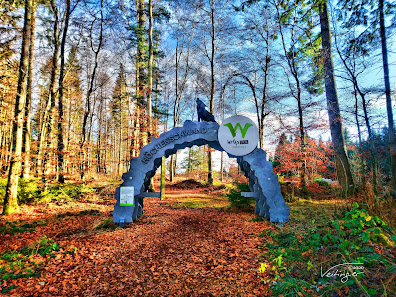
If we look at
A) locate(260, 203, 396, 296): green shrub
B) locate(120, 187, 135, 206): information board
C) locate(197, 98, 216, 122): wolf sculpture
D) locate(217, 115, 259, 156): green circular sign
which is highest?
locate(197, 98, 216, 122): wolf sculpture

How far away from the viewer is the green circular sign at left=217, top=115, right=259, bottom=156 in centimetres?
624

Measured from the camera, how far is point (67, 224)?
22.1 feet

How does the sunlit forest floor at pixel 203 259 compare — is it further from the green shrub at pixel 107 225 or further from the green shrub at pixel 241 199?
the green shrub at pixel 241 199

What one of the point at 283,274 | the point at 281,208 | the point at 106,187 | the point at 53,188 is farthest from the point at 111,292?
the point at 106,187

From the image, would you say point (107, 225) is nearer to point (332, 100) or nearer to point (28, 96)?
point (28, 96)

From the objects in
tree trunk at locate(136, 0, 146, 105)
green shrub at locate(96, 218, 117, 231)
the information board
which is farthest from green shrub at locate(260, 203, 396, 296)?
tree trunk at locate(136, 0, 146, 105)

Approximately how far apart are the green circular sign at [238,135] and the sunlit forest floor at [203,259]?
2380 mm

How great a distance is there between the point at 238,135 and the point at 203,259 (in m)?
3.66

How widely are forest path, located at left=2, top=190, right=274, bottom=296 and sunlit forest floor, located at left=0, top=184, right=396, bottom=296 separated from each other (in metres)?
0.02

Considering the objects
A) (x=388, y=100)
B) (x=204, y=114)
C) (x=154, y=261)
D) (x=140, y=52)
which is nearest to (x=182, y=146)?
(x=204, y=114)

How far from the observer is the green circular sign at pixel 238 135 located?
20.5 ft

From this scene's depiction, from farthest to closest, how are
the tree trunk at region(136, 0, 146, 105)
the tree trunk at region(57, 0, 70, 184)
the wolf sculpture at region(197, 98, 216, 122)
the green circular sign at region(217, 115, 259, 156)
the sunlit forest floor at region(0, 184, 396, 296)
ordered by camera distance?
1. the tree trunk at region(136, 0, 146, 105)
2. the tree trunk at region(57, 0, 70, 184)
3. the wolf sculpture at region(197, 98, 216, 122)
4. the green circular sign at region(217, 115, 259, 156)
5. the sunlit forest floor at region(0, 184, 396, 296)

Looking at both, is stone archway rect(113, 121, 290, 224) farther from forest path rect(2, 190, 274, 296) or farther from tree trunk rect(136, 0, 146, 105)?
tree trunk rect(136, 0, 146, 105)

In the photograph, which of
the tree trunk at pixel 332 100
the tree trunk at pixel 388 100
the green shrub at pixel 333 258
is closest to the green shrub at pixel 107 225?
the green shrub at pixel 333 258
